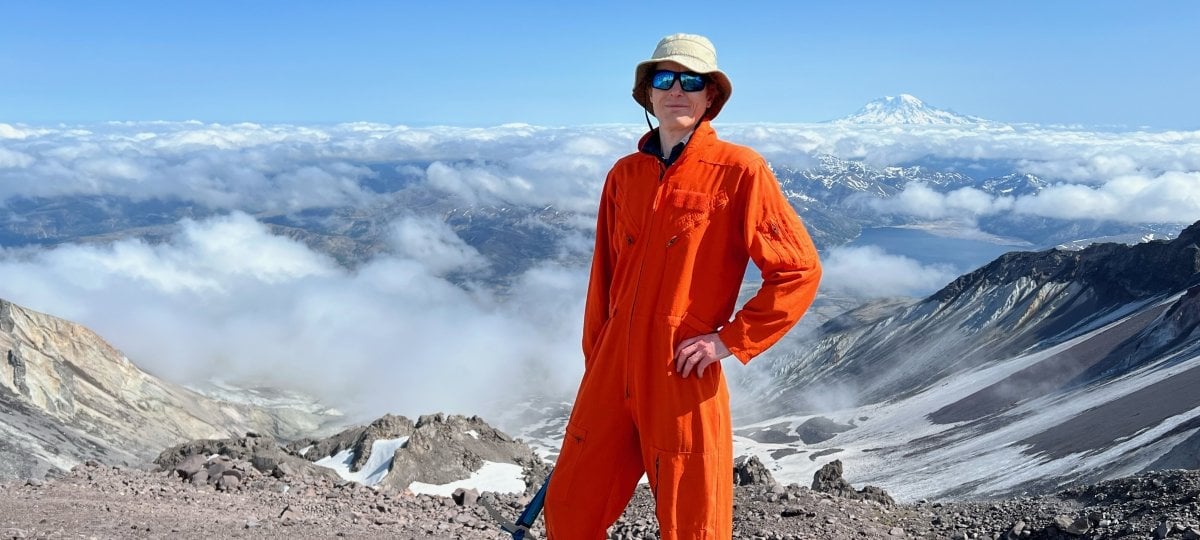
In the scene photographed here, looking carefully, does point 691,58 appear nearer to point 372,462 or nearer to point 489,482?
point 489,482

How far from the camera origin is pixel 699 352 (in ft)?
16.5

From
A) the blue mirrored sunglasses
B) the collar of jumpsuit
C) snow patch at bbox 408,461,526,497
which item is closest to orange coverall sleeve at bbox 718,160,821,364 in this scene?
the collar of jumpsuit

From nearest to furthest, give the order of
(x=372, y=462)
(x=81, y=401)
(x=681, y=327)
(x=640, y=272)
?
(x=681, y=327), (x=640, y=272), (x=372, y=462), (x=81, y=401)

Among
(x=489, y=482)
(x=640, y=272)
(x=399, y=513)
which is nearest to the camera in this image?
(x=640, y=272)

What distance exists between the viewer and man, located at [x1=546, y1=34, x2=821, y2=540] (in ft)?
16.6

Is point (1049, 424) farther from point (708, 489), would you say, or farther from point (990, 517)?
point (708, 489)

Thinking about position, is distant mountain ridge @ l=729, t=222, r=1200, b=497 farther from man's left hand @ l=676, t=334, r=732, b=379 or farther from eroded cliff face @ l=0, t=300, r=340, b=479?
eroded cliff face @ l=0, t=300, r=340, b=479

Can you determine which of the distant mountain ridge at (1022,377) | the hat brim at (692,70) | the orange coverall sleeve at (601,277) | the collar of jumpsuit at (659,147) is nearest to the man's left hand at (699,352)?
the orange coverall sleeve at (601,277)

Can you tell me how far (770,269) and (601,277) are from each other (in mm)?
1266

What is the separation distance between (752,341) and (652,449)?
86cm

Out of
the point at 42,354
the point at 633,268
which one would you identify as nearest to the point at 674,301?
the point at 633,268

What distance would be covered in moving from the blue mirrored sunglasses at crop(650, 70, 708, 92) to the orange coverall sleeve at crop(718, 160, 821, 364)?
62 cm

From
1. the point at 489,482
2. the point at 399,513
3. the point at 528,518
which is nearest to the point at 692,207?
the point at 528,518

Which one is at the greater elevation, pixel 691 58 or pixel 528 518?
A: pixel 691 58
